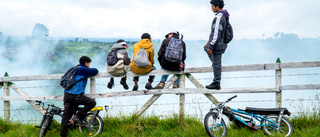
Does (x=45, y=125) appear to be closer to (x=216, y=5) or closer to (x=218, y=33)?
(x=218, y=33)

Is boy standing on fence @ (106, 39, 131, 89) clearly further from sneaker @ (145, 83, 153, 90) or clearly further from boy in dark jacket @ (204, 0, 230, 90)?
boy in dark jacket @ (204, 0, 230, 90)

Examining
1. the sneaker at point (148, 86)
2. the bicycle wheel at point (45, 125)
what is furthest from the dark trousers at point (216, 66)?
the bicycle wheel at point (45, 125)

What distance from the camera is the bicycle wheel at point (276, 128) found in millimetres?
6254

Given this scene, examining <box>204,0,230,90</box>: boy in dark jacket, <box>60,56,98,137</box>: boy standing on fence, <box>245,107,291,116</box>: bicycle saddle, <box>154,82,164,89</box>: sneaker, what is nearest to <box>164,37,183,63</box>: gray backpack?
<box>204,0,230,90</box>: boy in dark jacket

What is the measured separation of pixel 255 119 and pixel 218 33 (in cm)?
198

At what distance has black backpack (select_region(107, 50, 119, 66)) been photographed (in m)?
7.09

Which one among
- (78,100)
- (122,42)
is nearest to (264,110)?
(122,42)

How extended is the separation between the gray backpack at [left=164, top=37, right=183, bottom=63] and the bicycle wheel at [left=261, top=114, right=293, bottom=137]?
227cm

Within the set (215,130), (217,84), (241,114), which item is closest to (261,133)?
(241,114)

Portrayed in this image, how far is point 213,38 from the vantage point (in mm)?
6512

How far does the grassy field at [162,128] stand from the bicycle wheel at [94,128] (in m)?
0.12

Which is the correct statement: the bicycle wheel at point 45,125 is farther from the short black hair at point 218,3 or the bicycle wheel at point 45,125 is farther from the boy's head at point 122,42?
the short black hair at point 218,3

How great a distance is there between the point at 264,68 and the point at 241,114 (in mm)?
1185

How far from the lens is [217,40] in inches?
260
